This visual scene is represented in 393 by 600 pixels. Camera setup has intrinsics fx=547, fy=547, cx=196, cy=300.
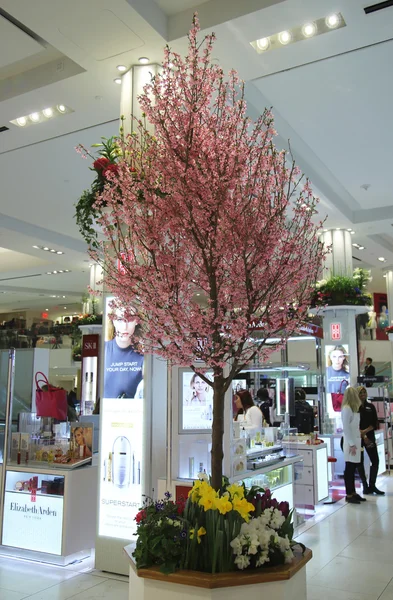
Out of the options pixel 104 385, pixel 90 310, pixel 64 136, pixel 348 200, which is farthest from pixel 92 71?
pixel 90 310

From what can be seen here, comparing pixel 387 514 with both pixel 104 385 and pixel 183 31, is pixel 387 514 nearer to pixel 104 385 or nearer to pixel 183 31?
pixel 104 385

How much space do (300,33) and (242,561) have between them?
447cm

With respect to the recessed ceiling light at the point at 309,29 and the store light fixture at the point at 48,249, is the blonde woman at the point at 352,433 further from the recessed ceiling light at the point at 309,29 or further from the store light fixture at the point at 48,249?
the store light fixture at the point at 48,249

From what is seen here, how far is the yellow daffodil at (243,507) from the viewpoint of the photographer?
109 inches

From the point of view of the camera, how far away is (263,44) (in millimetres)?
5137

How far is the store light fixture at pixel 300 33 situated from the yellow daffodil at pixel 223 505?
399cm

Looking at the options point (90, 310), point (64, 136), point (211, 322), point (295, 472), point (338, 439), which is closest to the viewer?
point (211, 322)

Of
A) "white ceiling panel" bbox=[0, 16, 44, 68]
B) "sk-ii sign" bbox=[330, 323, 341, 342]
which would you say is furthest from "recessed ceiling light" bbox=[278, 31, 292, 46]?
"sk-ii sign" bbox=[330, 323, 341, 342]

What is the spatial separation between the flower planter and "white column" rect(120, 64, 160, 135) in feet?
12.6

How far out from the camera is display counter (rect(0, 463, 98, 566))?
16.3ft

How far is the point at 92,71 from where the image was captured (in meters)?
5.33

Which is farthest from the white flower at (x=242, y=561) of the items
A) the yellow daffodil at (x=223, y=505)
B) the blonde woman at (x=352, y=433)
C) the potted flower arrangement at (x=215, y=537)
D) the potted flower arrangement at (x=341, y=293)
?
the potted flower arrangement at (x=341, y=293)

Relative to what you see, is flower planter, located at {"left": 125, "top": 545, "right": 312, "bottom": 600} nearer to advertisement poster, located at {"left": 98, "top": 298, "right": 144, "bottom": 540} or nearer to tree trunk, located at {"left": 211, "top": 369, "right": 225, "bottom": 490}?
tree trunk, located at {"left": 211, "top": 369, "right": 225, "bottom": 490}

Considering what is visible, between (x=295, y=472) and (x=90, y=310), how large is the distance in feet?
27.4
